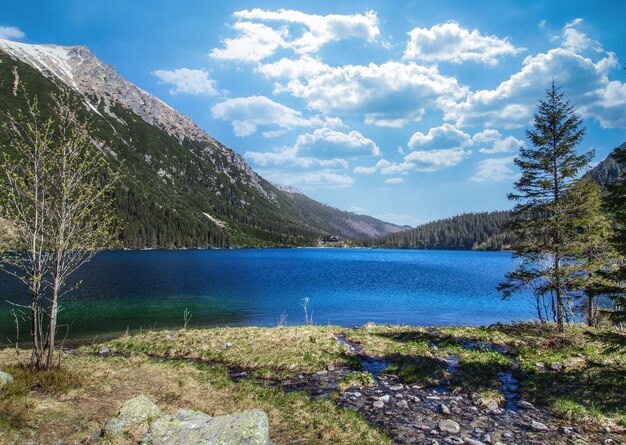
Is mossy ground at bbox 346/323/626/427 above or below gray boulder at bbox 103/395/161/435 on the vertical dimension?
below

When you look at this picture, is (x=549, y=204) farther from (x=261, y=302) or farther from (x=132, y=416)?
(x=261, y=302)

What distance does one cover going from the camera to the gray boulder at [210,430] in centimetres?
714

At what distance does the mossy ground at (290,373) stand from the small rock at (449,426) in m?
1.85

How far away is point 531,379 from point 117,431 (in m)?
13.7

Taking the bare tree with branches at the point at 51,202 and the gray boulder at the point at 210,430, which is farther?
the bare tree with branches at the point at 51,202

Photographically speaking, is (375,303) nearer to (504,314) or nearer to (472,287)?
(504,314)

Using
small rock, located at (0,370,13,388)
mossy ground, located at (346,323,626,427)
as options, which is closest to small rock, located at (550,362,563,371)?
mossy ground, located at (346,323,626,427)

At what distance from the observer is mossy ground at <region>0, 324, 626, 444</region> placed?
9.75 m

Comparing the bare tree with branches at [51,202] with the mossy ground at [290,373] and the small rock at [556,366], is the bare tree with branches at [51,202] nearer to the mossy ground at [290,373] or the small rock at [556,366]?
the mossy ground at [290,373]

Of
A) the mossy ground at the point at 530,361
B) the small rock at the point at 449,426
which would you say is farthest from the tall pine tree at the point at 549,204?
the small rock at the point at 449,426

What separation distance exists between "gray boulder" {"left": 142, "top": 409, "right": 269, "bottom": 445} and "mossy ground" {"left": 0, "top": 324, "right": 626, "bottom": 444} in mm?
2204

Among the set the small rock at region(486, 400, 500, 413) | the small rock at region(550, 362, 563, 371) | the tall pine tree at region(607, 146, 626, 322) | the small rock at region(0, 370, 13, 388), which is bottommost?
the small rock at region(550, 362, 563, 371)

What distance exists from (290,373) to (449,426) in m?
7.04

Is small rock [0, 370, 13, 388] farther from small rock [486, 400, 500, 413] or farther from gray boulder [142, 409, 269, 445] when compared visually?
small rock [486, 400, 500, 413]
